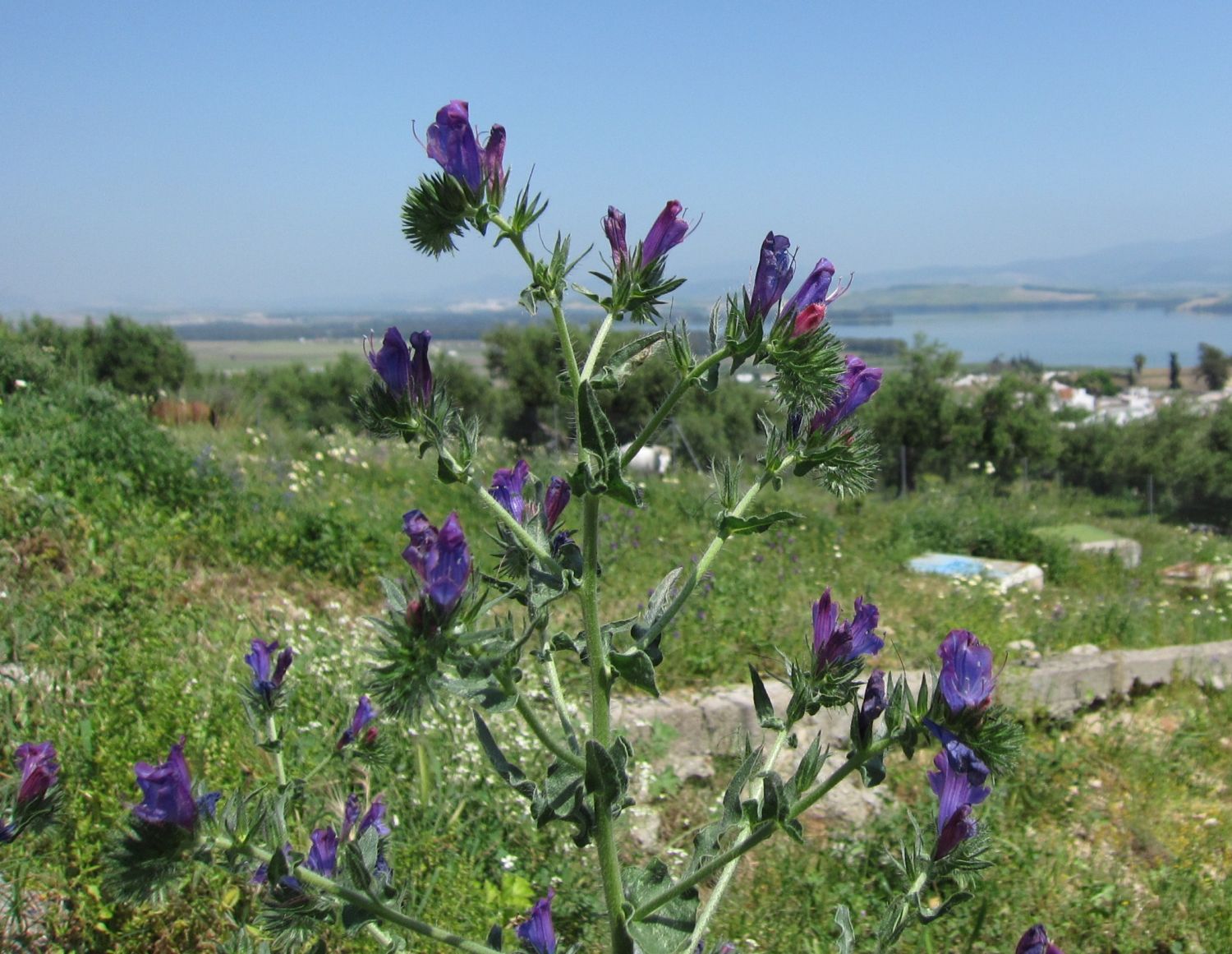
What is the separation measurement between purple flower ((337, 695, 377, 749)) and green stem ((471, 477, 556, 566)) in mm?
828

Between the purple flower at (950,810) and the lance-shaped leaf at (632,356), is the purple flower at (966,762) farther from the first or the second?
the lance-shaped leaf at (632,356)

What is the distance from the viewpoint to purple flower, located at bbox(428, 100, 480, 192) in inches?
56.5

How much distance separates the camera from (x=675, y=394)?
1429 millimetres

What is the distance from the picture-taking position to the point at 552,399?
31047 mm

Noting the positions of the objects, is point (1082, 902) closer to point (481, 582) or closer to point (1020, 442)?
point (481, 582)

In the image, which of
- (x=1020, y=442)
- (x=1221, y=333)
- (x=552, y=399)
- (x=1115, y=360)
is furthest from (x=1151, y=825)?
(x=1221, y=333)

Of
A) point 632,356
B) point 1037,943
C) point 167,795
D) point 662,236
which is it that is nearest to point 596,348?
point 632,356

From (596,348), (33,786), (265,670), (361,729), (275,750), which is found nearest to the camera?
(596,348)

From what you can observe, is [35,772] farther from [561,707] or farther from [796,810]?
[796,810]

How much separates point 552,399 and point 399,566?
2586 cm

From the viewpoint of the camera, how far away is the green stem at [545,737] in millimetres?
1432

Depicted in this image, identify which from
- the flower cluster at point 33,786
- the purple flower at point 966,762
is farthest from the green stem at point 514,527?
the flower cluster at point 33,786

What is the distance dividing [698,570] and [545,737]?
36 cm

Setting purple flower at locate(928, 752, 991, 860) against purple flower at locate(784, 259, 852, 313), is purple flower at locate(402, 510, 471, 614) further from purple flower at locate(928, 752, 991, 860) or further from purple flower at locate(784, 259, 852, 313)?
purple flower at locate(928, 752, 991, 860)
